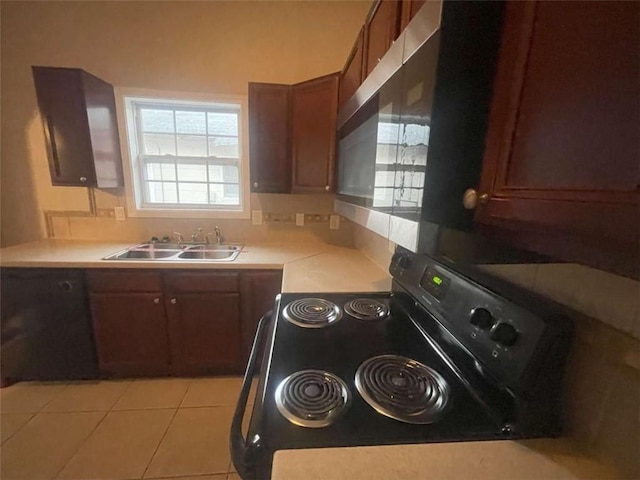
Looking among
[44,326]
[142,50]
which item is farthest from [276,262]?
[142,50]

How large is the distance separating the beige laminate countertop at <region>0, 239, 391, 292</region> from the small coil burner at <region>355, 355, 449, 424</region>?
2.03 feet

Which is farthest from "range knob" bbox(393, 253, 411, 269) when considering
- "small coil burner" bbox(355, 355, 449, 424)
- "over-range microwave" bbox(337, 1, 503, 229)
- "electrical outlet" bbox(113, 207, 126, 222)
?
"electrical outlet" bbox(113, 207, 126, 222)

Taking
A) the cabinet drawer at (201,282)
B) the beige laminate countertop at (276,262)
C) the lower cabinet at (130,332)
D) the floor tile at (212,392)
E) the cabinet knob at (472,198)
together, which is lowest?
the floor tile at (212,392)

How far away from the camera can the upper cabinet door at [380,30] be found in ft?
2.99

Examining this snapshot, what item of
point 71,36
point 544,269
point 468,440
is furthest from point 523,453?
point 71,36

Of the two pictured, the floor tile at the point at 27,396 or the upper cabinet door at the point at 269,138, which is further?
the upper cabinet door at the point at 269,138

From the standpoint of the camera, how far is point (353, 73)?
147cm

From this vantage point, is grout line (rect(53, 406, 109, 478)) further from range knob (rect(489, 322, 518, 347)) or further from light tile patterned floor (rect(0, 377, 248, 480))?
range knob (rect(489, 322, 518, 347))

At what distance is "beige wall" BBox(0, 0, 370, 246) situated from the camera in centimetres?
202

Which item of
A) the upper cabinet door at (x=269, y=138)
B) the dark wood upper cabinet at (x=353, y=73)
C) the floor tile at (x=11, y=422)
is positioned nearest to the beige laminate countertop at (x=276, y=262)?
the upper cabinet door at (x=269, y=138)

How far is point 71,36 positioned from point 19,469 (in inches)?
109

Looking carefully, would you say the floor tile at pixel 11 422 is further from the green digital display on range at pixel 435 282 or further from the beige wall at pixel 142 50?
the green digital display on range at pixel 435 282

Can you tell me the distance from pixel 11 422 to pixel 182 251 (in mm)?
1346

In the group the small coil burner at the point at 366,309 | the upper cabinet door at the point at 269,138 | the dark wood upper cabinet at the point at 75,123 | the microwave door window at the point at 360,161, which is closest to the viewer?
the microwave door window at the point at 360,161
